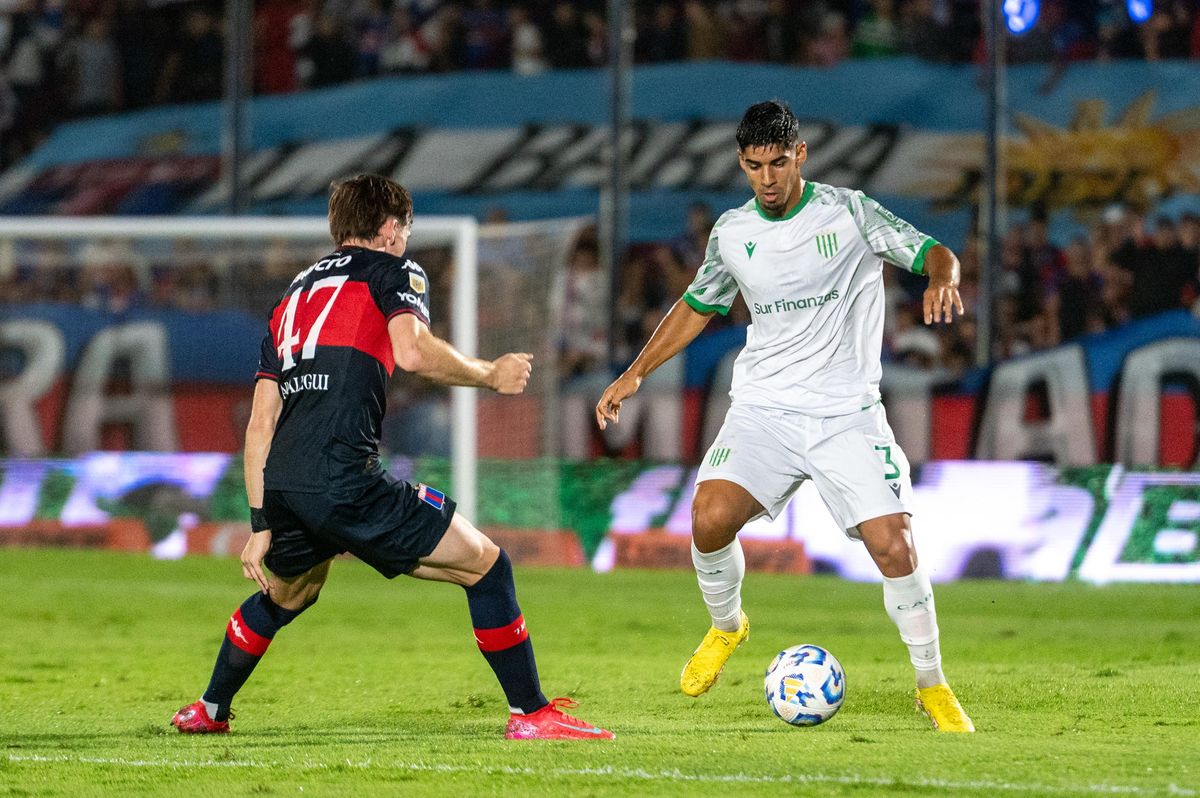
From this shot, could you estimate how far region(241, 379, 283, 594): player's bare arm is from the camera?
18.5ft

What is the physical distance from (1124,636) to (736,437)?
13.1 feet

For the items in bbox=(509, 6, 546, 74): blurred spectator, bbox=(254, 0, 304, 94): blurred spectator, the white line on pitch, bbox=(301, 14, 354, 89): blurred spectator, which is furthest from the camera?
bbox=(254, 0, 304, 94): blurred spectator

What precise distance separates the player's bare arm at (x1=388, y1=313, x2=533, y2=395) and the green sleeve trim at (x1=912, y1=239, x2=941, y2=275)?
148 cm

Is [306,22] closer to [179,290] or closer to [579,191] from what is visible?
[579,191]

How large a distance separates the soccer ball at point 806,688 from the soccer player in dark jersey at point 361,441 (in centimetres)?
65

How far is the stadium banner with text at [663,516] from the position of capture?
12.1 meters

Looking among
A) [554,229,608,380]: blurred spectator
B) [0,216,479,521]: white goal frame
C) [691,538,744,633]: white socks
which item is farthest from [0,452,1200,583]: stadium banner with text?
[691,538,744,633]: white socks

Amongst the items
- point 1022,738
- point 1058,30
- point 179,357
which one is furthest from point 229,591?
point 1058,30

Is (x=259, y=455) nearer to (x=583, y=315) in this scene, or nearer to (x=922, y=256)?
(x=922, y=256)

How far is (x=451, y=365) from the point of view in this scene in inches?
213

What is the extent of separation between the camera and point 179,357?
48.7 feet

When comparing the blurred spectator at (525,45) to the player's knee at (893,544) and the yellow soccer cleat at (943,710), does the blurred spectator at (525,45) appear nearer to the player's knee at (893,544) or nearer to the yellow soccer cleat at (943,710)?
the player's knee at (893,544)

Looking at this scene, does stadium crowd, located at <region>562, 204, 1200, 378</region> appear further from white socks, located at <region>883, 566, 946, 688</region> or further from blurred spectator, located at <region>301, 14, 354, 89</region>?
white socks, located at <region>883, 566, 946, 688</region>

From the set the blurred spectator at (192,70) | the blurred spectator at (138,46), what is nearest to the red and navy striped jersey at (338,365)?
the blurred spectator at (192,70)
